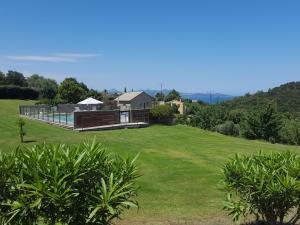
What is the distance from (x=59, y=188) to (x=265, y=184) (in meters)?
3.19

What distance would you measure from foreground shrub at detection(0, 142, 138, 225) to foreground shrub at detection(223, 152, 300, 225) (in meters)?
2.19

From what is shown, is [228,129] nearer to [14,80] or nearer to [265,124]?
[265,124]

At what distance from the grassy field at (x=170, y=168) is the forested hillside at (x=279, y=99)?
58489mm

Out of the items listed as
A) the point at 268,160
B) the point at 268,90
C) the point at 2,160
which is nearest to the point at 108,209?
the point at 2,160

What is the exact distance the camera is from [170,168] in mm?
15586

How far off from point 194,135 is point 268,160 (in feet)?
72.8

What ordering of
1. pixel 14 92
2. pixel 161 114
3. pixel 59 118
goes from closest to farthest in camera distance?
pixel 59 118 < pixel 161 114 < pixel 14 92

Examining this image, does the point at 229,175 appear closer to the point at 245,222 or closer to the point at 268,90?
the point at 245,222

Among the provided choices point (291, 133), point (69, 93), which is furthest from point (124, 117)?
point (69, 93)

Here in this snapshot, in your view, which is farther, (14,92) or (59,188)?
(14,92)

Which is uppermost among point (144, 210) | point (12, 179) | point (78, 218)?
point (12, 179)

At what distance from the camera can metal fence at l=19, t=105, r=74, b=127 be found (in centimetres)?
3338

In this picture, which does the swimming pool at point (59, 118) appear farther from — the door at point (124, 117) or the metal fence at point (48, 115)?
the door at point (124, 117)

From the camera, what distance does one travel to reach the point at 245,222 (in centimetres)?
803
